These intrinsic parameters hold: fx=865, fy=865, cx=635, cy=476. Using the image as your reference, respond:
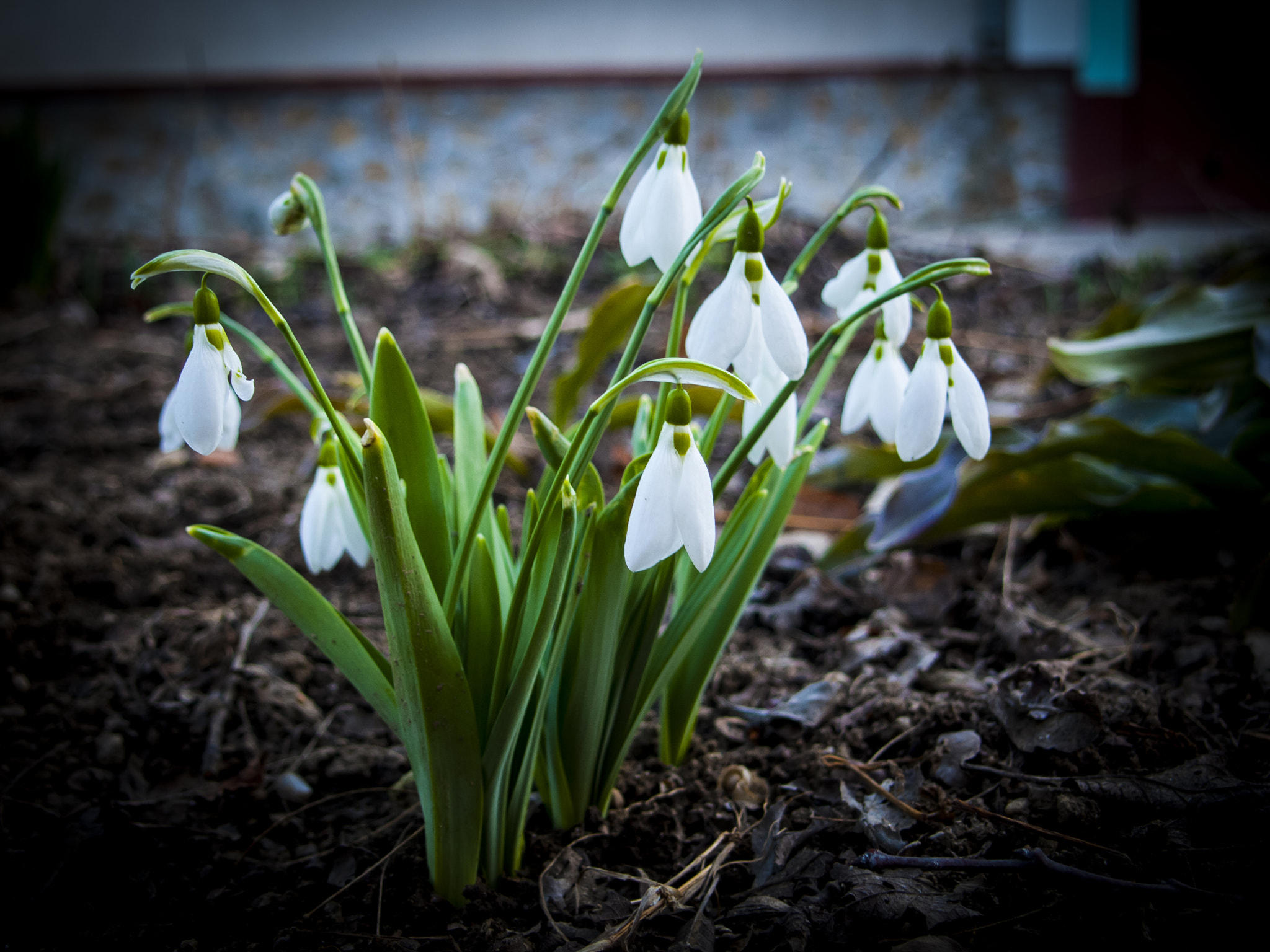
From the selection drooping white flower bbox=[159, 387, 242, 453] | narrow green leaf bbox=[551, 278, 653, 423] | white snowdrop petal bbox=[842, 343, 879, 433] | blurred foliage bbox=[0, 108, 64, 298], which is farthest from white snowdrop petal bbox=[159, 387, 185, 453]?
blurred foliage bbox=[0, 108, 64, 298]

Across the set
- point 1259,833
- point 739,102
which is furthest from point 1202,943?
point 739,102

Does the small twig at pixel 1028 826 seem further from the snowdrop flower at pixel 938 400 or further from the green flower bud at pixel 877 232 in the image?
the green flower bud at pixel 877 232

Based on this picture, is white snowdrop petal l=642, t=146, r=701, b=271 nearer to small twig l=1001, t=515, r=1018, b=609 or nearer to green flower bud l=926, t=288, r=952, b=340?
green flower bud l=926, t=288, r=952, b=340

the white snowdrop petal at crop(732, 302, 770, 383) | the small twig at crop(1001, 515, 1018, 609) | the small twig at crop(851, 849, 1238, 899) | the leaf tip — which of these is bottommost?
the small twig at crop(851, 849, 1238, 899)

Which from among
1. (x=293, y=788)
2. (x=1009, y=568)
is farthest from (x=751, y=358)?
(x=1009, y=568)

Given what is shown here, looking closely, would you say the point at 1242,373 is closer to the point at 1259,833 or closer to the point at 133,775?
the point at 1259,833

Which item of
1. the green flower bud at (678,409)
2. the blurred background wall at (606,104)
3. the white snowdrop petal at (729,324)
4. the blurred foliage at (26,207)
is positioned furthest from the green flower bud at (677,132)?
the blurred background wall at (606,104)
